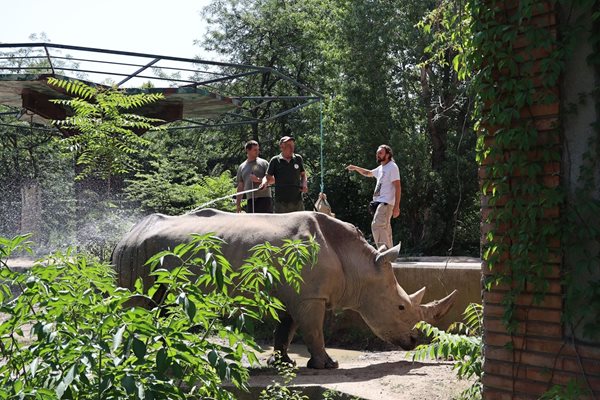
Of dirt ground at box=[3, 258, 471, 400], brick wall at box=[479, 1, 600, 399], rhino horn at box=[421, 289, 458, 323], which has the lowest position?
dirt ground at box=[3, 258, 471, 400]

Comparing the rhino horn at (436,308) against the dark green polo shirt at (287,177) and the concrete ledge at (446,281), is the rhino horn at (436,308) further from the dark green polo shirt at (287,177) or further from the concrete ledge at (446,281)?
the dark green polo shirt at (287,177)

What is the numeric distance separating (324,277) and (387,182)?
11.0 feet

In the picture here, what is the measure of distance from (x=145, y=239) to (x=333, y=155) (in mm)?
17673

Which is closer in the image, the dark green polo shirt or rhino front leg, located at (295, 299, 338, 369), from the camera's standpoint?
rhino front leg, located at (295, 299, 338, 369)

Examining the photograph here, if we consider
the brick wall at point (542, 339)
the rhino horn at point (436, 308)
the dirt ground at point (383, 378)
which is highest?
the brick wall at point (542, 339)

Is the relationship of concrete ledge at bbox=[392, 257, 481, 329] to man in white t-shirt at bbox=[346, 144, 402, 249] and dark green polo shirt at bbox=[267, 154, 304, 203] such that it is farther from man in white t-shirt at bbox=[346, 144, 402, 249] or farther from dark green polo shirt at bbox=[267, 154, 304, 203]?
dark green polo shirt at bbox=[267, 154, 304, 203]

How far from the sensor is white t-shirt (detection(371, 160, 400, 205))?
41.9 ft

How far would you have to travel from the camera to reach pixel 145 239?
34.6 ft

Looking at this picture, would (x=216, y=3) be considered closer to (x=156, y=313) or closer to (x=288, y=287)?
(x=288, y=287)

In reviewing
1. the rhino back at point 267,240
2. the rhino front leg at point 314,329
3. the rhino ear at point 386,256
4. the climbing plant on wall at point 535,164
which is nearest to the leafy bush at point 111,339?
the climbing plant on wall at point 535,164

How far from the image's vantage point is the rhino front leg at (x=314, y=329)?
9742 millimetres

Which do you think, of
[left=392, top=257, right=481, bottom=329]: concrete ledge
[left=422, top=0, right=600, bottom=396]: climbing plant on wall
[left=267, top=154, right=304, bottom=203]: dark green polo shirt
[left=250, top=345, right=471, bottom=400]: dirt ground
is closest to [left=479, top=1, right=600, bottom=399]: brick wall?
[left=422, top=0, right=600, bottom=396]: climbing plant on wall

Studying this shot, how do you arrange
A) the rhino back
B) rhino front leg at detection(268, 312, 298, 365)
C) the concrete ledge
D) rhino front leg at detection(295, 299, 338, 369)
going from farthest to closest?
1. the concrete ledge
2. rhino front leg at detection(268, 312, 298, 365)
3. the rhino back
4. rhino front leg at detection(295, 299, 338, 369)

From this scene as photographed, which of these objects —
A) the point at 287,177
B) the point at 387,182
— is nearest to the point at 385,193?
the point at 387,182
